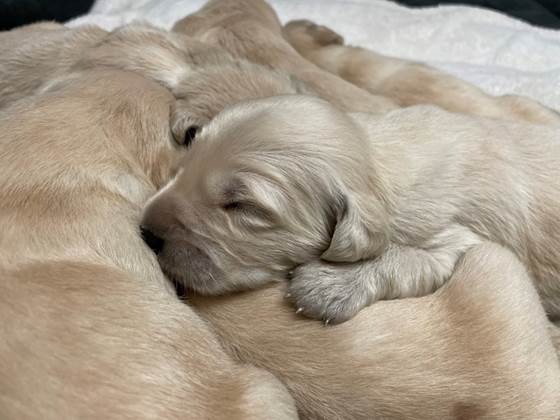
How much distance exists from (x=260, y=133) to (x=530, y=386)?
1.03 meters

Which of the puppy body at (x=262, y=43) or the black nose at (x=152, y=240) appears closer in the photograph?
the black nose at (x=152, y=240)

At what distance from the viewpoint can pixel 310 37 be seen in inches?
145

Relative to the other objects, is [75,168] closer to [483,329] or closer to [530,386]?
[483,329]

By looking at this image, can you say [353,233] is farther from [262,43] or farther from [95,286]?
[262,43]

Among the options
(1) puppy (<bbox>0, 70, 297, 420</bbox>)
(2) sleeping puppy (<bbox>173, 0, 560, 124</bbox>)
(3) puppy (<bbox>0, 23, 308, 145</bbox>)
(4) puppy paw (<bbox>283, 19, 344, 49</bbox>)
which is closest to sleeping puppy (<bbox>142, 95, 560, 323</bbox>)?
(1) puppy (<bbox>0, 70, 297, 420</bbox>)

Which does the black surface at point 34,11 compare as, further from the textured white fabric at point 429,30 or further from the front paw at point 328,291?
the front paw at point 328,291

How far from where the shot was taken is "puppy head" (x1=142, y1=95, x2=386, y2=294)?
2.07 metres

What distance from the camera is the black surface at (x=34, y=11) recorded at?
4418 mm

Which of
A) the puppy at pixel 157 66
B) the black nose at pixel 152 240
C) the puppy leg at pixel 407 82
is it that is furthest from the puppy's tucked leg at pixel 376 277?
the puppy leg at pixel 407 82

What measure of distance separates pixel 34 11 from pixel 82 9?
0.44m

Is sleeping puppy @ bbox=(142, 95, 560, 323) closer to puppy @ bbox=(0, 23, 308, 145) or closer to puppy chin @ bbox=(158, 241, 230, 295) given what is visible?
puppy chin @ bbox=(158, 241, 230, 295)

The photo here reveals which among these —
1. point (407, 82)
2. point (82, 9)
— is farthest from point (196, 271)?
point (82, 9)

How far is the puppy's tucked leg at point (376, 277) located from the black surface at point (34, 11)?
3174 millimetres

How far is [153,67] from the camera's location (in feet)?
8.96
